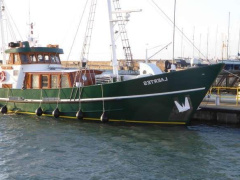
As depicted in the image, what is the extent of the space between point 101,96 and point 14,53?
7.77m

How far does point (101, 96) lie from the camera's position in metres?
15.7

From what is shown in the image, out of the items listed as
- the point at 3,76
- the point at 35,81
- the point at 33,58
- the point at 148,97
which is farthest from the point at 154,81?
the point at 3,76

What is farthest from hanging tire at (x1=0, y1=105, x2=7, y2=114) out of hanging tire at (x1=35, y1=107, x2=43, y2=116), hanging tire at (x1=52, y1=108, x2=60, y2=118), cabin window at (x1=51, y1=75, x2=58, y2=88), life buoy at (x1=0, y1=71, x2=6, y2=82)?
hanging tire at (x1=52, y1=108, x2=60, y2=118)

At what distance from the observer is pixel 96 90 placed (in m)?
15.8

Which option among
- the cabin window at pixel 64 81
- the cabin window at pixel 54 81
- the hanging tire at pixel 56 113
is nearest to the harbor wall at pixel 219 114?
the cabin window at pixel 64 81

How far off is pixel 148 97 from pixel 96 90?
8.93 feet

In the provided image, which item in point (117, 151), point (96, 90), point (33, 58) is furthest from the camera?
point (33, 58)

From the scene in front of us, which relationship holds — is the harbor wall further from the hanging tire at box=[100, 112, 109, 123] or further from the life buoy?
the life buoy

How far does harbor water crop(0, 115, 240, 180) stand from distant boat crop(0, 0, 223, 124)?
75 centimetres

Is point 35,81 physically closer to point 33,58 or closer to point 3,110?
point 33,58

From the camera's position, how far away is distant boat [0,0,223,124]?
14719mm

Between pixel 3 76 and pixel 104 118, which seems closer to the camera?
pixel 104 118

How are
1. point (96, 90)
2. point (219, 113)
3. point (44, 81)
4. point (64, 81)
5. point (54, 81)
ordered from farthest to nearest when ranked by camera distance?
point (44, 81)
point (54, 81)
point (64, 81)
point (219, 113)
point (96, 90)

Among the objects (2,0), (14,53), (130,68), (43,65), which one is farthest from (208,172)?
(2,0)
